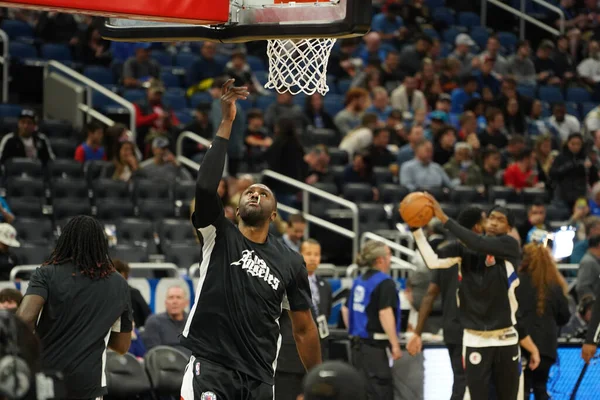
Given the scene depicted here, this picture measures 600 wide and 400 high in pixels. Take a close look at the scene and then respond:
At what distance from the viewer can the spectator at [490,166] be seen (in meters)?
17.2

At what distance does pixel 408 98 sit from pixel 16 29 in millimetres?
6388

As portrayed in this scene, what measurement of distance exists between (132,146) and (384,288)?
5.23 m

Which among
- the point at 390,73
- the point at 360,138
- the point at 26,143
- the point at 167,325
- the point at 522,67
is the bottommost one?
the point at 167,325

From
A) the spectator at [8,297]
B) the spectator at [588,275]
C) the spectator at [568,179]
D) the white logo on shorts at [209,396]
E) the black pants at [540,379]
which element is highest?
the spectator at [568,179]

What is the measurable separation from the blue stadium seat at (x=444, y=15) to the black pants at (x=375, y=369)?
13.7 metres

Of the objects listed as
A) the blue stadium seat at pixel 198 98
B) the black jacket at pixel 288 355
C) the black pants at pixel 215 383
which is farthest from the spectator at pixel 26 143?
the black pants at pixel 215 383

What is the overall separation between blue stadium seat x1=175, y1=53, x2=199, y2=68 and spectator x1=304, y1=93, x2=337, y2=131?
2625 millimetres

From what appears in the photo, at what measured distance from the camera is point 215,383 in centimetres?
614

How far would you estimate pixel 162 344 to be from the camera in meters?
10.5

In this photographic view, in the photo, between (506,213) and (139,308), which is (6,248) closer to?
(139,308)

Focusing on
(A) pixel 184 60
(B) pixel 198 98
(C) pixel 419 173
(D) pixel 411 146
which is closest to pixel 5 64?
(B) pixel 198 98

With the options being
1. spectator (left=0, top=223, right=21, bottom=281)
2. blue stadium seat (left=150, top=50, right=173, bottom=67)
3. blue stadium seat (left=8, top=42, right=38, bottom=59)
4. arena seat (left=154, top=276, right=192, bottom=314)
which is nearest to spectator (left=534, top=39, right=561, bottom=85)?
blue stadium seat (left=150, top=50, right=173, bottom=67)

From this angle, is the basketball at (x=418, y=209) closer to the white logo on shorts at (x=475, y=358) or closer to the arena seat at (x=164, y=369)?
the white logo on shorts at (x=475, y=358)

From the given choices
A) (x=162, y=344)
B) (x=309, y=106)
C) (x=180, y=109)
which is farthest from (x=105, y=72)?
(x=162, y=344)
